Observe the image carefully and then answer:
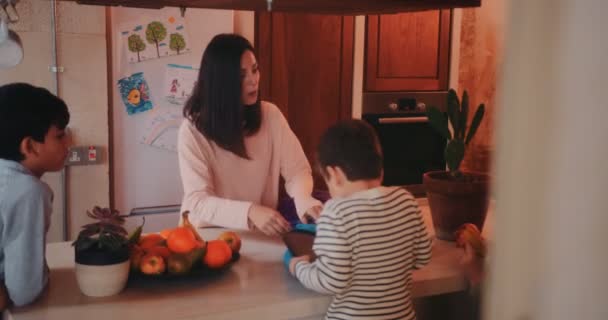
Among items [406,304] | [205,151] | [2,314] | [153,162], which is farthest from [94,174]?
[406,304]

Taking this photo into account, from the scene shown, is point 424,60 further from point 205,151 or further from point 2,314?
point 2,314

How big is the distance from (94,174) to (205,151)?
126 centimetres

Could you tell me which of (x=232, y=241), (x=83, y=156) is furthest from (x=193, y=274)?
(x=83, y=156)

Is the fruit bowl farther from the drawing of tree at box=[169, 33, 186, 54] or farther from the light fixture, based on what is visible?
the drawing of tree at box=[169, 33, 186, 54]

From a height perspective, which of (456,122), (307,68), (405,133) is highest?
(307,68)

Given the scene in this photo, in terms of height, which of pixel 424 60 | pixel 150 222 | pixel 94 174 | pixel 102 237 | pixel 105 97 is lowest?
pixel 150 222

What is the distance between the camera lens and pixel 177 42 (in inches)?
117

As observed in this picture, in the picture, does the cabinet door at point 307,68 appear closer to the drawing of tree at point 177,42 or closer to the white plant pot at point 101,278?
the drawing of tree at point 177,42

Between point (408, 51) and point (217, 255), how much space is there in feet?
8.18

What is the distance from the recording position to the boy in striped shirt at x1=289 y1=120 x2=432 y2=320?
1.12 metres

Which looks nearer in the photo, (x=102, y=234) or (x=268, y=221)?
(x=102, y=234)

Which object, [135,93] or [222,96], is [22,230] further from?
[135,93]

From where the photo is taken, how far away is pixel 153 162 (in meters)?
3.01

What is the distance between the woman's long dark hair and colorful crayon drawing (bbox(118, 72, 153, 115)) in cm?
112
